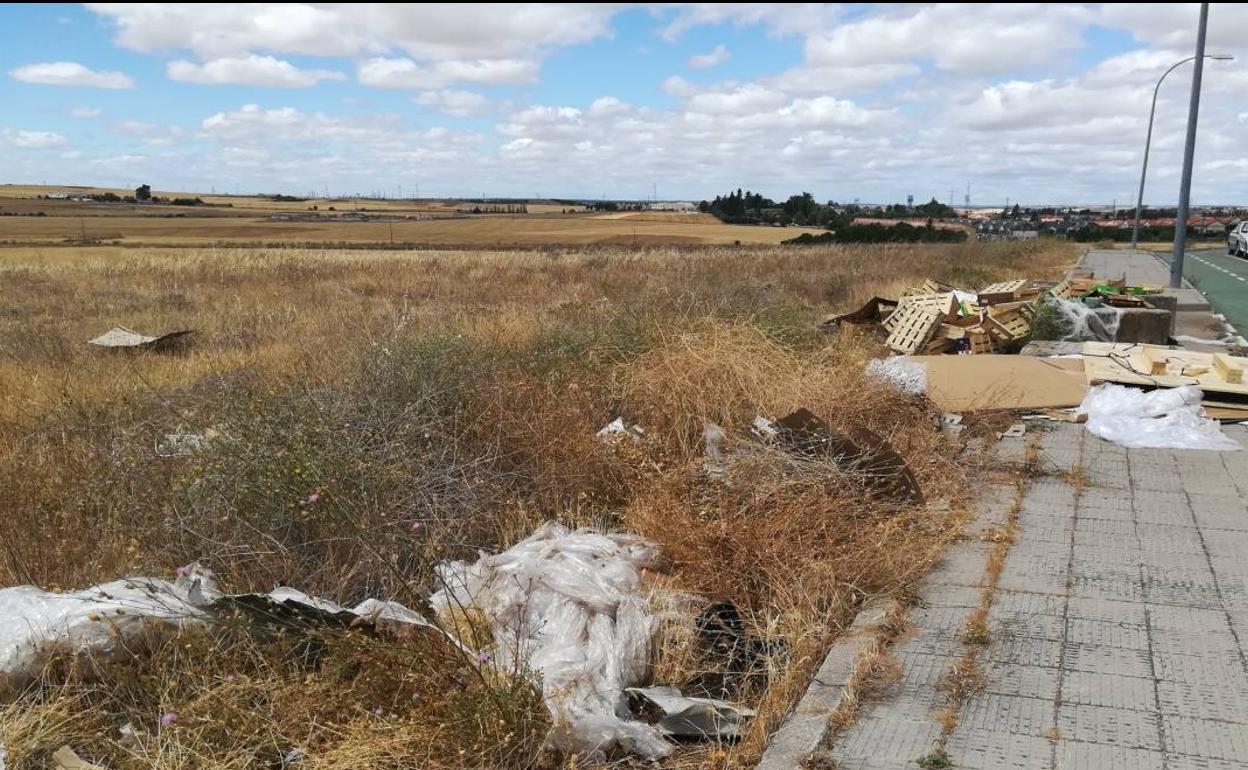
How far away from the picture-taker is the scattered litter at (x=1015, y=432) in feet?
21.5

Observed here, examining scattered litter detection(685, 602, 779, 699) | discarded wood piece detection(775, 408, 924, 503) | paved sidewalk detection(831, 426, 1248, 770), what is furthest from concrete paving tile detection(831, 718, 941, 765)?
discarded wood piece detection(775, 408, 924, 503)

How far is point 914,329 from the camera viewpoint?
9.92m

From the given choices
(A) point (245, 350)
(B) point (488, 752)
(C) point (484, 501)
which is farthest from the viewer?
(A) point (245, 350)

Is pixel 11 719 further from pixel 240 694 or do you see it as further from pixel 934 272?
pixel 934 272

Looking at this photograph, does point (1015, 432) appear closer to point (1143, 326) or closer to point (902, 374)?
point (902, 374)

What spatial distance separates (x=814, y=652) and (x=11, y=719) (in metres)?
2.74

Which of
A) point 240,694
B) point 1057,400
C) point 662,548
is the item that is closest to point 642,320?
point 1057,400

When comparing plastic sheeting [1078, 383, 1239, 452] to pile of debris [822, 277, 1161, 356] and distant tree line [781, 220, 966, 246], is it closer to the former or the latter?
pile of debris [822, 277, 1161, 356]

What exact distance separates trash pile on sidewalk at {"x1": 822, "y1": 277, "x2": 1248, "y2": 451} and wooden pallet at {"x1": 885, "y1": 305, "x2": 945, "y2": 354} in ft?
0.05

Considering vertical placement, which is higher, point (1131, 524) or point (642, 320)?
point (642, 320)

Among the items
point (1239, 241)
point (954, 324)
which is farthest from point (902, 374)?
point (1239, 241)

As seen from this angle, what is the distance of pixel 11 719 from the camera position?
2771 millimetres

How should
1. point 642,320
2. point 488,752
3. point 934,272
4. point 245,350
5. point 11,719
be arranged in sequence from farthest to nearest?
point 934,272 < point 245,350 < point 642,320 < point 11,719 < point 488,752

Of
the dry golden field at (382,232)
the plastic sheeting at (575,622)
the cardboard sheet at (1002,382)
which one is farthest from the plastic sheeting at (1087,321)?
the dry golden field at (382,232)
